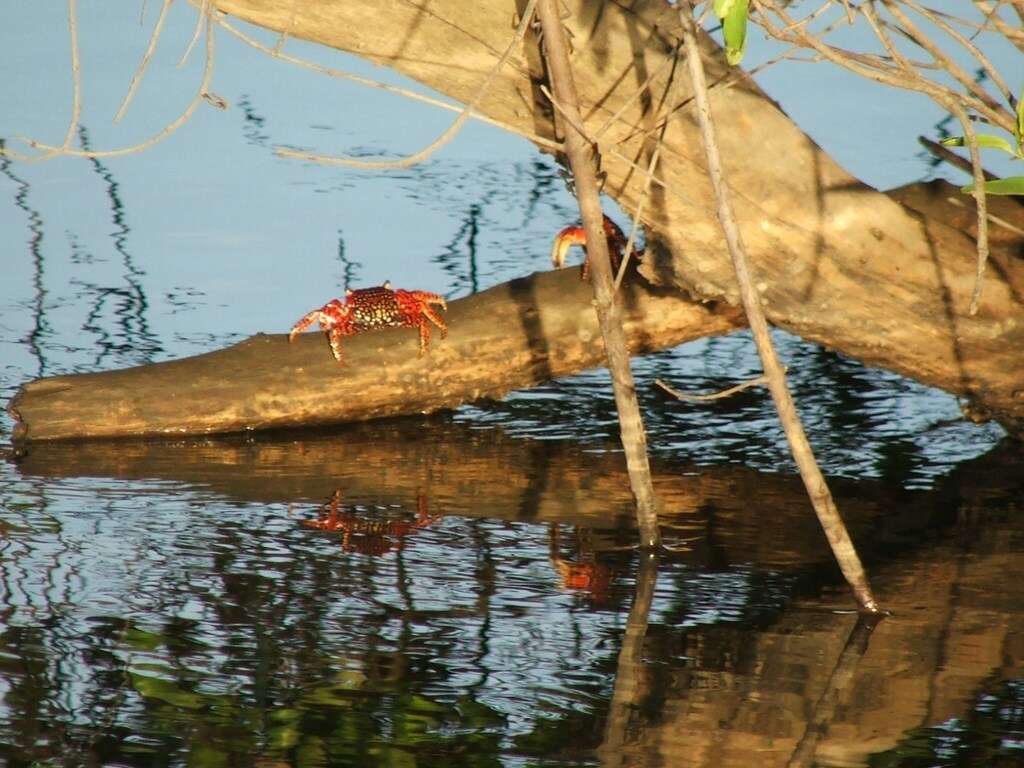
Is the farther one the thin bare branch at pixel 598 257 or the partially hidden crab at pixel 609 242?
the partially hidden crab at pixel 609 242

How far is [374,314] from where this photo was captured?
276 inches

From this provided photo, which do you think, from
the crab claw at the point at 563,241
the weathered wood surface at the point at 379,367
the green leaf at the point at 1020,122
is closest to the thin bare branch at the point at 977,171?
the green leaf at the point at 1020,122

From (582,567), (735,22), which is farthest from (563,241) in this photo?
(735,22)

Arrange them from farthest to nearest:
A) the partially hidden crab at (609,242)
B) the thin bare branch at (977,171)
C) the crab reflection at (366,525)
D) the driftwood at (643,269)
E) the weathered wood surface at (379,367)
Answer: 1. the partially hidden crab at (609,242)
2. the weathered wood surface at (379,367)
3. the crab reflection at (366,525)
4. the driftwood at (643,269)
5. the thin bare branch at (977,171)

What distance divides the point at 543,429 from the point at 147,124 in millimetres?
4759

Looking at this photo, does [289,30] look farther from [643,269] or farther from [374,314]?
[374,314]

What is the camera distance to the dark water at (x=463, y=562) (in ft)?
14.7

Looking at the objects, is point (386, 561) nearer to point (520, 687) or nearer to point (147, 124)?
point (520, 687)

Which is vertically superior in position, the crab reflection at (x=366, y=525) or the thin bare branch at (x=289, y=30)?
the thin bare branch at (x=289, y=30)

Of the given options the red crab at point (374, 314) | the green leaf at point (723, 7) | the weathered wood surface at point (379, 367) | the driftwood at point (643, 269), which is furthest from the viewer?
the red crab at point (374, 314)

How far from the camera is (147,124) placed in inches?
430

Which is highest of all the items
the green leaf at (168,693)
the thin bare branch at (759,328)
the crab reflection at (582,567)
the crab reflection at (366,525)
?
the thin bare branch at (759,328)

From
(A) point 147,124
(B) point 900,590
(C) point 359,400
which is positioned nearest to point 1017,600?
(B) point 900,590

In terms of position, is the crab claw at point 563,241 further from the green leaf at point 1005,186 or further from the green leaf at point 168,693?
the green leaf at point 168,693
